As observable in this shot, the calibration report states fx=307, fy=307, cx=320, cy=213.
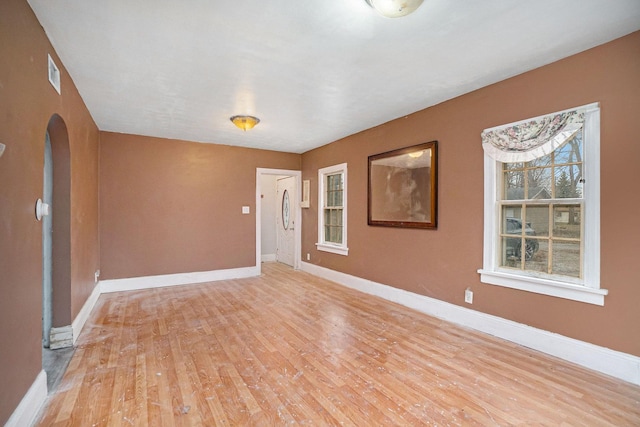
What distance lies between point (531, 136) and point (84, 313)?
489cm

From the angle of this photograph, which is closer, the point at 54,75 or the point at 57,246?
the point at 54,75

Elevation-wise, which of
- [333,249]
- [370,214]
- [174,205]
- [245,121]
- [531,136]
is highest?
[245,121]

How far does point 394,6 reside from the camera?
183 centimetres

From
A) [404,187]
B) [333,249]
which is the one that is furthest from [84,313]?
[404,187]

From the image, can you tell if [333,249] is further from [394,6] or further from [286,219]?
[394,6]

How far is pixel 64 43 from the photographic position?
90.9 inches

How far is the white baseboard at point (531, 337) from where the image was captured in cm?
225

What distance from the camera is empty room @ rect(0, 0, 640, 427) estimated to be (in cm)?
190

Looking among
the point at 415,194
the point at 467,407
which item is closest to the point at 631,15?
the point at 415,194

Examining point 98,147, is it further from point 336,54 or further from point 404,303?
point 404,303

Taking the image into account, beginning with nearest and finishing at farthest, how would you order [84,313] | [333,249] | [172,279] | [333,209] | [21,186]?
[21,186], [84,313], [172,279], [333,249], [333,209]

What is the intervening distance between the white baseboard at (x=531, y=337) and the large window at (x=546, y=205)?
37 centimetres

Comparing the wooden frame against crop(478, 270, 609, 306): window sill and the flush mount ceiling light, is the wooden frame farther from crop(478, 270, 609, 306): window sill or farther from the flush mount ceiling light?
the flush mount ceiling light

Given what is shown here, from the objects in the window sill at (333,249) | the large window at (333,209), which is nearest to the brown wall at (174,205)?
the large window at (333,209)
